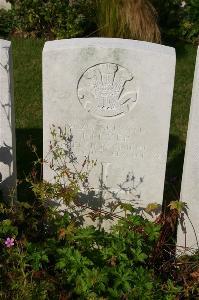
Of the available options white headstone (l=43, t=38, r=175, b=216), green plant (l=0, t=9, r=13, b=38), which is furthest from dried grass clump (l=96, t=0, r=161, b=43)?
white headstone (l=43, t=38, r=175, b=216)

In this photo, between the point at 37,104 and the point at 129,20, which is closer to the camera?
the point at 37,104

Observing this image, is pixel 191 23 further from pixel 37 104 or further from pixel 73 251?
pixel 73 251

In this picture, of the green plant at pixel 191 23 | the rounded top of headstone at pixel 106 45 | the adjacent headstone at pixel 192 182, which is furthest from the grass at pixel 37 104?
the rounded top of headstone at pixel 106 45

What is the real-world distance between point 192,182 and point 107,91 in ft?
2.66

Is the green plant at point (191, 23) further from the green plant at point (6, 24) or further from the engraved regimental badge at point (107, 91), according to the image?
the engraved regimental badge at point (107, 91)

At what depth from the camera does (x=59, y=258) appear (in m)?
3.32

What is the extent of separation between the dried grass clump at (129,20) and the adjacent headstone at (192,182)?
390 centimetres

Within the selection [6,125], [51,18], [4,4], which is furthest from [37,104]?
[4,4]

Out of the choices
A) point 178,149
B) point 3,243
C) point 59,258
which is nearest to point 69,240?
point 59,258

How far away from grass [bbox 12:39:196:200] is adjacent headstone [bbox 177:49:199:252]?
0.54 m

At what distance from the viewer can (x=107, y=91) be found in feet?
11.2

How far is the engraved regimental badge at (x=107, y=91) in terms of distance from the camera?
3338mm

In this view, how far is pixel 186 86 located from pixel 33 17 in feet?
8.46

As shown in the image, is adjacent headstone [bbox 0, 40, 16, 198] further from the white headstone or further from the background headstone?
the background headstone
